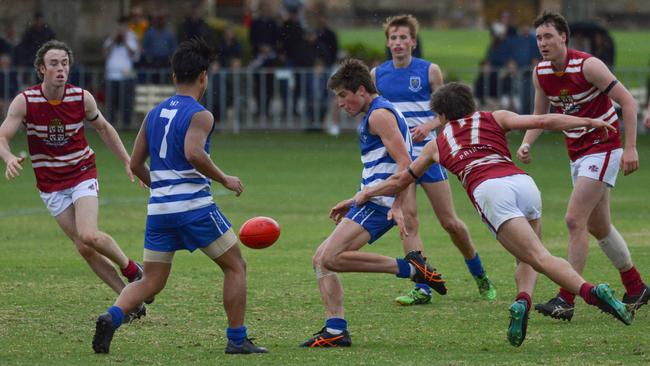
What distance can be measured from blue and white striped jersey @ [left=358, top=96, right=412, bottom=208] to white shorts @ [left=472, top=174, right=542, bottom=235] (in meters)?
0.79

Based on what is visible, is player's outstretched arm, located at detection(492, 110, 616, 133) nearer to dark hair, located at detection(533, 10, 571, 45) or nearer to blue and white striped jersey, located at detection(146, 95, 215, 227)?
dark hair, located at detection(533, 10, 571, 45)

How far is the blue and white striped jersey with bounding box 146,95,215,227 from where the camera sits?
8.13 meters

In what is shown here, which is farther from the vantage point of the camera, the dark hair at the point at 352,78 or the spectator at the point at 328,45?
the spectator at the point at 328,45

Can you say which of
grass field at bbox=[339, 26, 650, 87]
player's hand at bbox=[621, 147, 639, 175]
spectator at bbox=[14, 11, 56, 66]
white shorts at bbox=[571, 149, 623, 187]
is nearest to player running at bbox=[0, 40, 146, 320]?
white shorts at bbox=[571, 149, 623, 187]

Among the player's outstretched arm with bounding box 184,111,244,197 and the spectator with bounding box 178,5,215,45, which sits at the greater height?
the player's outstretched arm with bounding box 184,111,244,197

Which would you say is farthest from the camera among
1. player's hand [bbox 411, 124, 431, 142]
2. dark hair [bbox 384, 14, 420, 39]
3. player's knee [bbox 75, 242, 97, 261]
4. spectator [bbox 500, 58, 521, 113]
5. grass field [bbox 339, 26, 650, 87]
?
grass field [bbox 339, 26, 650, 87]

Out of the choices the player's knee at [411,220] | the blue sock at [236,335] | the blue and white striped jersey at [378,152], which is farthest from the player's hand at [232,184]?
the player's knee at [411,220]

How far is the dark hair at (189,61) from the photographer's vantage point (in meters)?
8.21

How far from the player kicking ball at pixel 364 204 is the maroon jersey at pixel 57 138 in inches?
85.7

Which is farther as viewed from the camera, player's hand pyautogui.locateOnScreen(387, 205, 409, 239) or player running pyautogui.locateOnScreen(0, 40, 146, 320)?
player running pyautogui.locateOnScreen(0, 40, 146, 320)

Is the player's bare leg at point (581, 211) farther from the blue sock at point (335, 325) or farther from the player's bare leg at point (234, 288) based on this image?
the player's bare leg at point (234, 288)

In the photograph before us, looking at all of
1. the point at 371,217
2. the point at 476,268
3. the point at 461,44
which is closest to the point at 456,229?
the point at 476,268

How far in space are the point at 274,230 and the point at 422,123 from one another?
2728 millimetres

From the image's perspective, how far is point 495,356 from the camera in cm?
810
